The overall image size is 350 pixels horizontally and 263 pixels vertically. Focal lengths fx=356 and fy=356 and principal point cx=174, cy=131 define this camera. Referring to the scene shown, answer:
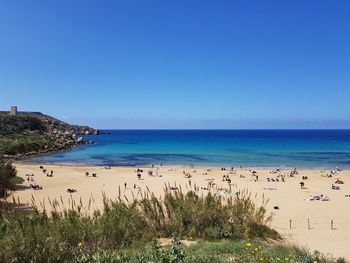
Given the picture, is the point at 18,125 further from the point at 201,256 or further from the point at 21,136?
the point at 201,256

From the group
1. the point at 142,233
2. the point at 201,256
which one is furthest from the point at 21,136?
the point at 201,256

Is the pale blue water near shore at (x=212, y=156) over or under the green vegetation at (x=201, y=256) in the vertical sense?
under

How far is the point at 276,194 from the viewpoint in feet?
83.3

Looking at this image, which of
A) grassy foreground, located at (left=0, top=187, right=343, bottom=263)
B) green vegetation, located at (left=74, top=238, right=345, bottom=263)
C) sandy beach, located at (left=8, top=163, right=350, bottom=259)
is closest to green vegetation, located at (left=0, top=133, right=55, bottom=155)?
sandy beach, located at (left=8, top=163, right=350, bottom=259)

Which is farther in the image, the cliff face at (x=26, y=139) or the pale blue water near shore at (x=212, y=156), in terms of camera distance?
the cliff face at (x=26, y=139)

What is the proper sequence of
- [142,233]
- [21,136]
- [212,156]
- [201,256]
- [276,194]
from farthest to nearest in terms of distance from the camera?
[21,136] < [212,156] < [276,194] < [142,233] < [201,256]

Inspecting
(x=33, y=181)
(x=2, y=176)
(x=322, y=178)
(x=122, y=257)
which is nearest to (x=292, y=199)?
(x=322, y=178)

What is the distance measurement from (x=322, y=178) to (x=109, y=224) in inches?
1172

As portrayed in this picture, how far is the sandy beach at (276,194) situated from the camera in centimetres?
1395

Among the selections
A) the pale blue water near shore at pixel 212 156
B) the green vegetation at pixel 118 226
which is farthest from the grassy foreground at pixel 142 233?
the pale blue water near shore at pixel 212 156

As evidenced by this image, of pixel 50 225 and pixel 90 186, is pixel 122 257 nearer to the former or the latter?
pixel 50 225

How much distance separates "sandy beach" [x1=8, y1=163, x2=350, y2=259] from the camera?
14.0 m

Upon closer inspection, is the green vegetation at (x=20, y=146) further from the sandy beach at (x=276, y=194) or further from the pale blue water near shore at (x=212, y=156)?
the sandy beach at (x=276, y=194)

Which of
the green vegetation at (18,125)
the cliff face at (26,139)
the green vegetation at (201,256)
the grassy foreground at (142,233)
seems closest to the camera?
the green vegetation at (201,256)
